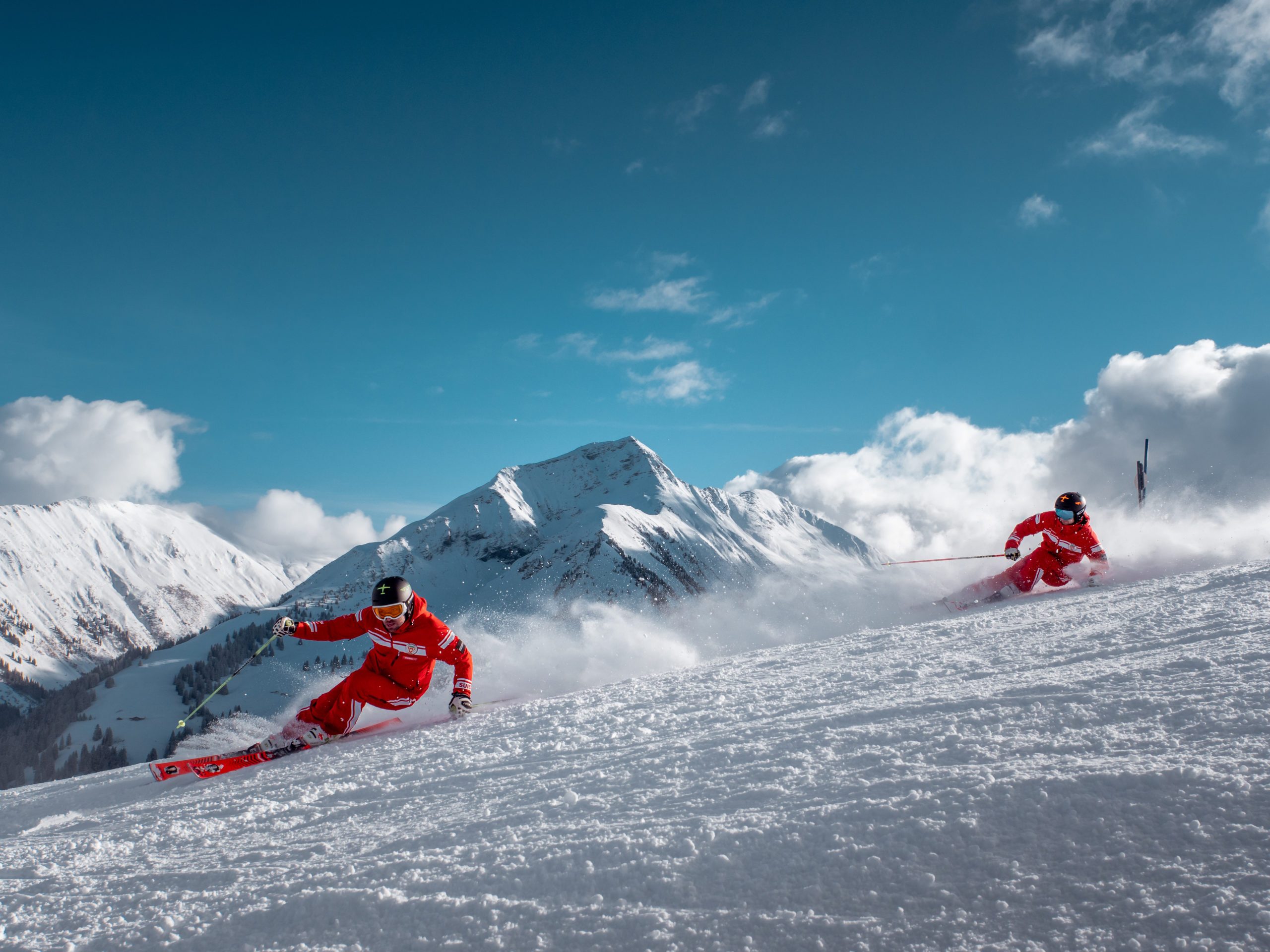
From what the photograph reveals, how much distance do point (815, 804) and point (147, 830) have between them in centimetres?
463

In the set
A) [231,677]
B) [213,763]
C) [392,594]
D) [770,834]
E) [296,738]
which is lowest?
[213,763]

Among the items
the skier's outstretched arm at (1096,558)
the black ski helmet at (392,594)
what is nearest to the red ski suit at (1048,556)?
the skier's outstretched arm at (1096,558)

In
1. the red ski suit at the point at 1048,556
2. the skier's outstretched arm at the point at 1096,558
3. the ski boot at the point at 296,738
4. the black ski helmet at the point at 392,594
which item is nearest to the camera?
the ski boot at the point at 296,738

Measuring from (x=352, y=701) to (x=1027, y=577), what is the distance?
11743 mm

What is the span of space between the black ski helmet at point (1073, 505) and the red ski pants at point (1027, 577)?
872mm

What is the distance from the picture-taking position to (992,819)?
2.96 meters

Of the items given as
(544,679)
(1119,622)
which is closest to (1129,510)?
(1119,622)

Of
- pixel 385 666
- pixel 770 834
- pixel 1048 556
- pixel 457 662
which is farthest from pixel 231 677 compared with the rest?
pixel 1048 556

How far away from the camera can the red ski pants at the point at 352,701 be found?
7613 millimetres

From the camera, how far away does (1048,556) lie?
1221 centimetres

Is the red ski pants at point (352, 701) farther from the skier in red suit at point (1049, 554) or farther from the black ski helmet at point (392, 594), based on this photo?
the skier in red suit at point (1049, 554)

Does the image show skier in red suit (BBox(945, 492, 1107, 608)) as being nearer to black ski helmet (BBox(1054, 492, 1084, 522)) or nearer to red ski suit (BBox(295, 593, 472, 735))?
black ski helmet (BBox(1054, 492, 1084, 522))

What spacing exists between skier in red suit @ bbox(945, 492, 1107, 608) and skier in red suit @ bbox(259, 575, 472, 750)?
9.36 m

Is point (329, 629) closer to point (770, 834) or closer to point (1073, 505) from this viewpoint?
point (770, 834)
